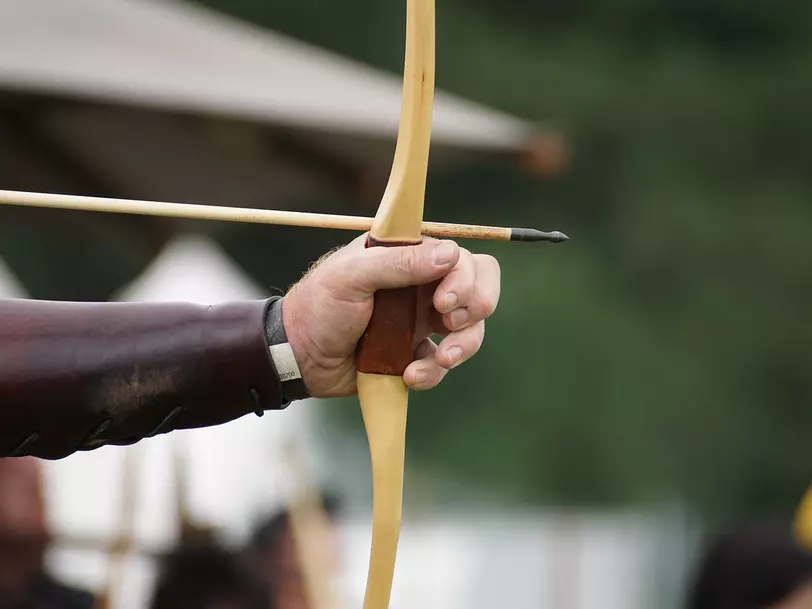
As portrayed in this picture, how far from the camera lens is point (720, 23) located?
24.4ft

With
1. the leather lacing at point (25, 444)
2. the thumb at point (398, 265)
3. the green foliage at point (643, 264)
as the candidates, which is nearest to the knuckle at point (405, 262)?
the thumb at point (398, 265)

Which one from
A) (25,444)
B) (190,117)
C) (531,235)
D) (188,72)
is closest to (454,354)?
(531,235)

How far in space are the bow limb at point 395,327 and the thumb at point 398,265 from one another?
0.02 meters

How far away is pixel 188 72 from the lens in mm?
→ 2604

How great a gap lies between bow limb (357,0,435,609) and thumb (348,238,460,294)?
16 millimetres

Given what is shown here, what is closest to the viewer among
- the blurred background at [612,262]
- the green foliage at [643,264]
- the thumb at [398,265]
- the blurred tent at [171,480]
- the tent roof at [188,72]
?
the thumb at [398,265]

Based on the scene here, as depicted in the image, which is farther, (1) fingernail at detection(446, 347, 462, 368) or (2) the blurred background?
(2) the blurred background

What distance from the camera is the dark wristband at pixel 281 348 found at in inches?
49.1

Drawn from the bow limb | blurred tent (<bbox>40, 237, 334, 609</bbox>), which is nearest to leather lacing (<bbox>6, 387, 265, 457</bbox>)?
the bow limb

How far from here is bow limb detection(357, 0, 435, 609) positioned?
119cm

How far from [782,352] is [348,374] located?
619cm

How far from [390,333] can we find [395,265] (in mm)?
74

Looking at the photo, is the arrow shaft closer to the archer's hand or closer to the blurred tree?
the archer's hand

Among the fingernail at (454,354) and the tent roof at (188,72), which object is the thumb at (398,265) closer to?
the fingernail at (454,354)
